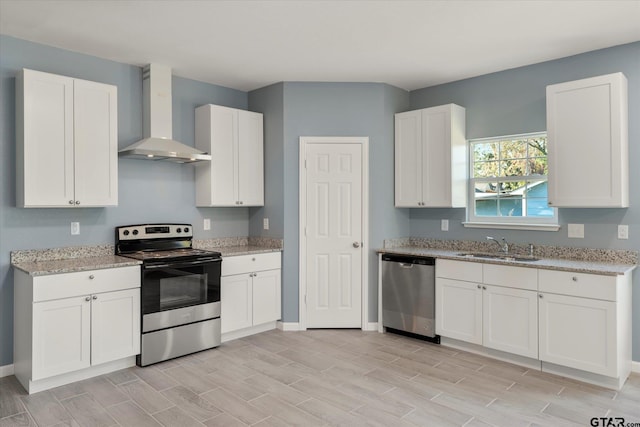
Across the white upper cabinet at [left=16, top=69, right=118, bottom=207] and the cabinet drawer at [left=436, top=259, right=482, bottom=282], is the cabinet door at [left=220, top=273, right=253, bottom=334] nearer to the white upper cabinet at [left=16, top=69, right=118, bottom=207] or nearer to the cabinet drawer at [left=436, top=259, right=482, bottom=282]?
the white upper cabinet at [left=16, top=69, right=118, bottom=207]

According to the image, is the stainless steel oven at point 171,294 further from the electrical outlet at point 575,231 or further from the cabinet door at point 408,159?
the electrical outlet at point 575,231

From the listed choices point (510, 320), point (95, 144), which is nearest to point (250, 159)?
point (95, 144)

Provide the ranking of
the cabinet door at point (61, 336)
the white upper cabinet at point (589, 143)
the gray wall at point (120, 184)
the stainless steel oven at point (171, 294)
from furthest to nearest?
the stainless steel oven at point (171, 294) < the gray wall at point (120, 184) < the white upper cabinet at point (589, 143) < the cabinet door at point (61, 336)

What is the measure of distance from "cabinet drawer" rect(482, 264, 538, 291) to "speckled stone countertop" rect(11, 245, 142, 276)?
9.75ft

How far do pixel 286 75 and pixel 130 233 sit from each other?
7.22 ft

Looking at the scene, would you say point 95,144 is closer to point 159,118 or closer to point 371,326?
point 159,118

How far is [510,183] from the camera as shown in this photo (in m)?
4.38

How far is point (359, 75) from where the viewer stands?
4.47m

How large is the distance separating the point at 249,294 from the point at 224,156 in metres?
1.46

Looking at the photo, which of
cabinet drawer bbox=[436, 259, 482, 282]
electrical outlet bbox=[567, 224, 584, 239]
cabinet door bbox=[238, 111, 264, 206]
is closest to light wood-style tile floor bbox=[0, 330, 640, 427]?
cabinet drawer bbox=[436, 259, 482, 282]

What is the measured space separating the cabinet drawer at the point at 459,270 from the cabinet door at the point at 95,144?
3.00 m

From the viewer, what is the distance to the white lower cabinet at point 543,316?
124 inches

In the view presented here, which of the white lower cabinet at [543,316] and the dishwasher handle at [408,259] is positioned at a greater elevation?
the dishwasher handle at [408,259]

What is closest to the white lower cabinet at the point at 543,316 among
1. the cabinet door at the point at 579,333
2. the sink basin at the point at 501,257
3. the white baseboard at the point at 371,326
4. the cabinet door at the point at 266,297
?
the cabinet door at the point at 579,333
